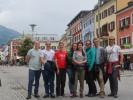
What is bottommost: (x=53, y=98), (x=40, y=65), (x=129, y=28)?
(x=53, y=98)

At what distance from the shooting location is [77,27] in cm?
12369

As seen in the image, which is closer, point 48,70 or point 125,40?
point 48,70

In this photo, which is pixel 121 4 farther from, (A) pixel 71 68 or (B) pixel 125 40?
(A) pixel 71 68

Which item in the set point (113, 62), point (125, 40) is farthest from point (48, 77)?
point (125, 40)

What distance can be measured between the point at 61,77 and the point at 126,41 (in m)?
55.2

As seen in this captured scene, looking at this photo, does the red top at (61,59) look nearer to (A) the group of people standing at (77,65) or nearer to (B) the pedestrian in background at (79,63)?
(A) the group of people standing at (77,65)

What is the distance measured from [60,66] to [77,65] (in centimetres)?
62

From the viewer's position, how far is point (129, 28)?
2729 inches

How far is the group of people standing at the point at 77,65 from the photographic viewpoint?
17391 mm

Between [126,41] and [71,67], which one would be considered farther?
[126,41]

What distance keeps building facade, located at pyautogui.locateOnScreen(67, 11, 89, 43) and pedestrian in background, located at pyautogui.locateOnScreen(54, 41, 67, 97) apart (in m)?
94.4

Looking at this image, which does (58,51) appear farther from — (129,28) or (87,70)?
(129,28)

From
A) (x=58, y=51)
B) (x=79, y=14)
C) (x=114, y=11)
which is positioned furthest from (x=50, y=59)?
(x=79, y=14)

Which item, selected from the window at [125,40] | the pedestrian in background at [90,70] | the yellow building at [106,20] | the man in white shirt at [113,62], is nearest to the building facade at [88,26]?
the yellow building at [106,20]
